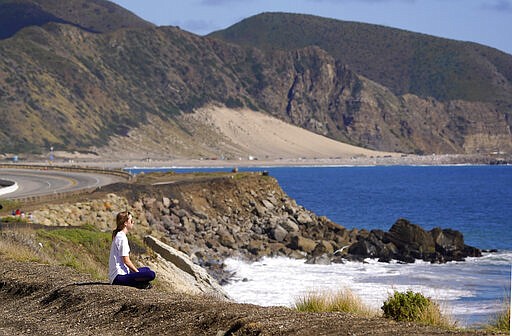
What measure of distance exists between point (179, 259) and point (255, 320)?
11.2 m

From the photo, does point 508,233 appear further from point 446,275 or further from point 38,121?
point 38,121

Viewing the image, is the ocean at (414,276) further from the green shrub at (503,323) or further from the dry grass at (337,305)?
the green shrub at (503,323)

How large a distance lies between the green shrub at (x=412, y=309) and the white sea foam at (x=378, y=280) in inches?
540

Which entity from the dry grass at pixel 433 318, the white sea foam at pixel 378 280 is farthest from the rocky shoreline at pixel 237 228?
the dry grass at pixel 433 318

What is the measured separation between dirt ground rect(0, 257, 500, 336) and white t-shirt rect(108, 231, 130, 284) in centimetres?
25

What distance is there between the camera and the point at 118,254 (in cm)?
1383

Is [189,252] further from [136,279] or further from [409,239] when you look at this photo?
[136,279]

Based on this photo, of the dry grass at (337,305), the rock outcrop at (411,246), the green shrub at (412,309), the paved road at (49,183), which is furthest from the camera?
the paved road at (49,183)

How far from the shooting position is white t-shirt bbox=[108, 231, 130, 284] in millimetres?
13500

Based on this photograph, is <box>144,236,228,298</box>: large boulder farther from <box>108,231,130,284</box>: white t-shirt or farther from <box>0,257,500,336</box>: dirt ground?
<box>108,231,130,284</box>: white t-shirt

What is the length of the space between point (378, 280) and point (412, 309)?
83.6 feet

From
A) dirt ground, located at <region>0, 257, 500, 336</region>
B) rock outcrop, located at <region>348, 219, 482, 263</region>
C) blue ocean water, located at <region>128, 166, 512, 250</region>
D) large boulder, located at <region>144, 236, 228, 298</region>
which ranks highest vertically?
dirt ground, located at <region>0, 257, 500, 336</region>

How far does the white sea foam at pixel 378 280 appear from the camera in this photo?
30.1 m

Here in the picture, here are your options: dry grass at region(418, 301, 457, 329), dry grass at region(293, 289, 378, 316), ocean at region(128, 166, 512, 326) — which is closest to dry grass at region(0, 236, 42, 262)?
ocean at region(128, 166, 512, 326)
